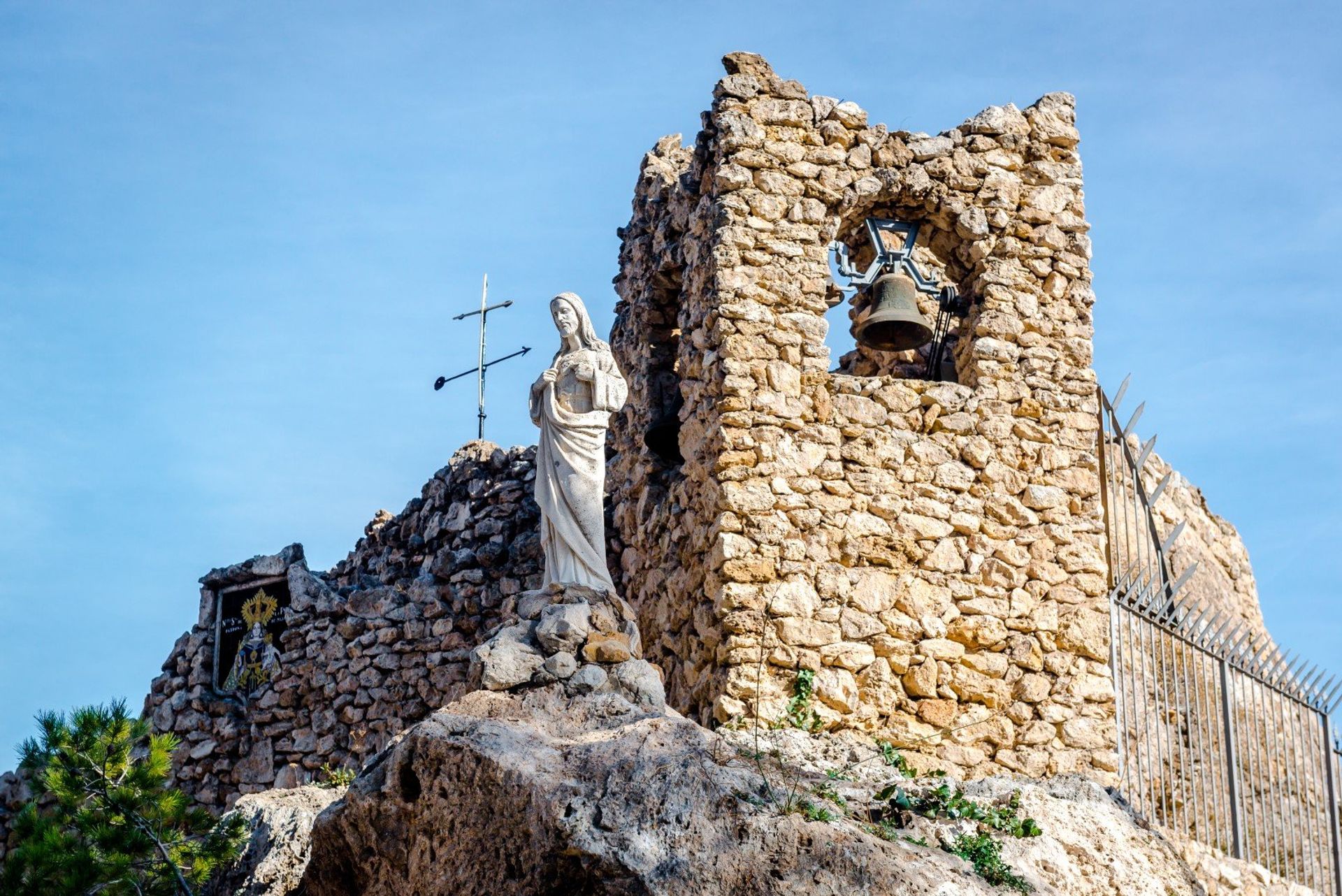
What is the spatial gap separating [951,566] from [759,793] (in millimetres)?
4972

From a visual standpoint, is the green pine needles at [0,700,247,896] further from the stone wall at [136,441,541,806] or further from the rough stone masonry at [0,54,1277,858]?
the stone wall at [136,441,541,806]

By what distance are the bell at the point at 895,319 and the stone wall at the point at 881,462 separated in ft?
1.31

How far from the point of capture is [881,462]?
13.0 meters

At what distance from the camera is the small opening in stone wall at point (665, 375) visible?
13992mm

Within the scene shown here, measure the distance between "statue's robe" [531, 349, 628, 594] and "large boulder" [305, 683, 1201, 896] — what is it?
4.04 feet

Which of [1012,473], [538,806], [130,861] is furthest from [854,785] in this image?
[1012,473]

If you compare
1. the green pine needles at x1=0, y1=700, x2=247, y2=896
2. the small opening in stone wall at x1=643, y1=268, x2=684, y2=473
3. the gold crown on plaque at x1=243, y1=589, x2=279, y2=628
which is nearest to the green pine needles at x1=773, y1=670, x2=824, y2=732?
the small opening in stone wall at x1=643, y1=268, x2=684, y2=473

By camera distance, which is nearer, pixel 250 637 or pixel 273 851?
pixel 273 851

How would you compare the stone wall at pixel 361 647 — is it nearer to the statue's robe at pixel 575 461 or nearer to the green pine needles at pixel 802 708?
the green pine needles at pixel 802 708

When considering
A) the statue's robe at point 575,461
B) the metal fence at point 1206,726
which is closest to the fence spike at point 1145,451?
the metal fence at point 1206,726

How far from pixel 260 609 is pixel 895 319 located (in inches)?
→ 222

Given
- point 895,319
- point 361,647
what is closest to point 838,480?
point 895,319

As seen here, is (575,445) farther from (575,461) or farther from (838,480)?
(838,480)

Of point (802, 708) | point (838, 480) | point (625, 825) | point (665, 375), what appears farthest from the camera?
point (665, 375)
